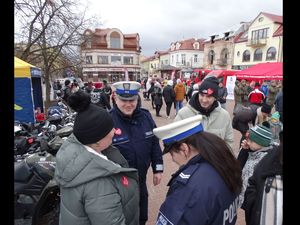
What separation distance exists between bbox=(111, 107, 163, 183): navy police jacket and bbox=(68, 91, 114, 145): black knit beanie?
84 cm

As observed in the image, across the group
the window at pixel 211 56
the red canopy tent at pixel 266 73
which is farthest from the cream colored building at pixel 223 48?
the red canopy tent at pixel 266 73

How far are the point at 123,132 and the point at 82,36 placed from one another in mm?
11493

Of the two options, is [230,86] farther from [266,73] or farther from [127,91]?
[127,91]

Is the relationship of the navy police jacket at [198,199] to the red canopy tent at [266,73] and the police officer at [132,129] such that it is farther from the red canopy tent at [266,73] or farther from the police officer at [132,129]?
the red canopy tent at [266,73]

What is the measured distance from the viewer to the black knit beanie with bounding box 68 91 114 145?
5.20 feet

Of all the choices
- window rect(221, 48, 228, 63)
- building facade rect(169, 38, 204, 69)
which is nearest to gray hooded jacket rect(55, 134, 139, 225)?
window rect(221, 48, 228, 63)

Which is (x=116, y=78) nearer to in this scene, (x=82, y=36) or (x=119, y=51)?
(x=119, y=51)

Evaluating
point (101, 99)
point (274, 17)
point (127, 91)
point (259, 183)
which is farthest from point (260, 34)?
point (259, 183)

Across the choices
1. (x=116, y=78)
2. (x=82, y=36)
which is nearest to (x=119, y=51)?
(x=116, y=78)

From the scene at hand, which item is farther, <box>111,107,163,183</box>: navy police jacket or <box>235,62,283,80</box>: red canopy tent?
<box>235,62,283,80</box>: red canopy tent

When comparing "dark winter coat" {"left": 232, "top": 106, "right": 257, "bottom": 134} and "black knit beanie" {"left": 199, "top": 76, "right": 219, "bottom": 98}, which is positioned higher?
"black knit beanie" {"left": 199, "top": 76, "right": 219, "bottom": 98}

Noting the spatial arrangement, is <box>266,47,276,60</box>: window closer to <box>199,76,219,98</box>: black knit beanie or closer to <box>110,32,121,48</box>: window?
<box>110,32,121,48</box>: window
